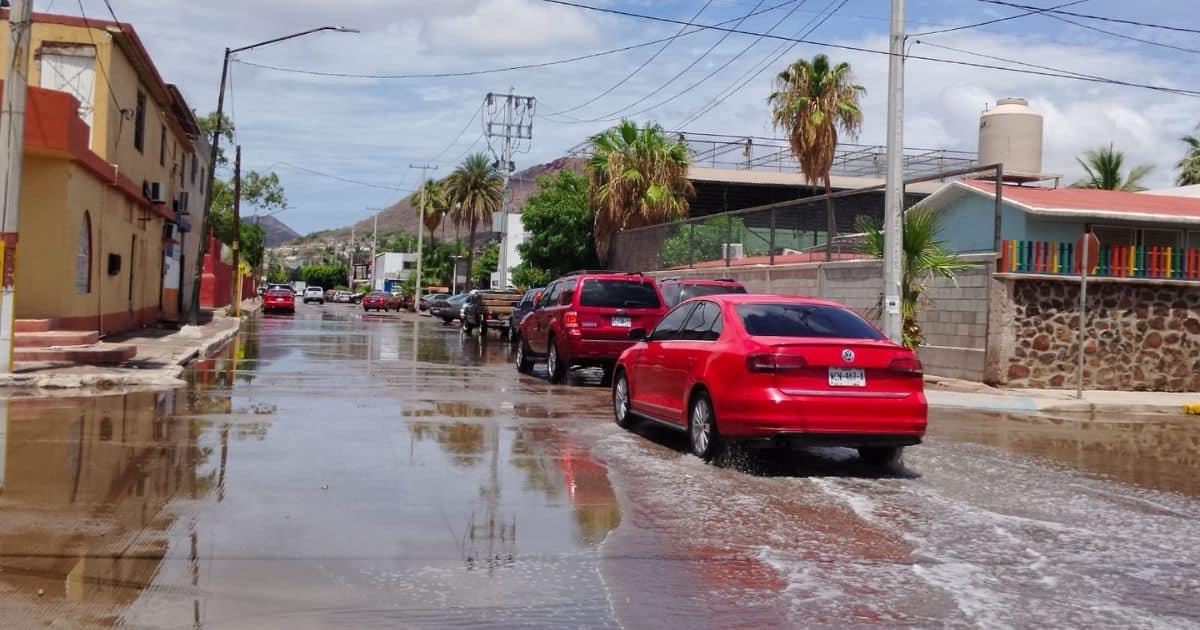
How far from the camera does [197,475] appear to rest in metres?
8.66

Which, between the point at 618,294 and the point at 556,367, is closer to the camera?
the point at 618,294

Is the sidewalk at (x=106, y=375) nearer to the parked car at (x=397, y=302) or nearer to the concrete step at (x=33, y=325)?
the concrete step at (x=33, y=325)

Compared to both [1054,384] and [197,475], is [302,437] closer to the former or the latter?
[197,475]

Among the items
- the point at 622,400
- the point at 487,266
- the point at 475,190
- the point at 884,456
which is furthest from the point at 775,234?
the point at 487,266

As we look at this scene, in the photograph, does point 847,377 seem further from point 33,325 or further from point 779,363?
point 33,325

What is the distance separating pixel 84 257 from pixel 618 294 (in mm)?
11936

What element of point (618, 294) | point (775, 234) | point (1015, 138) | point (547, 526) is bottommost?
point (547, 526)

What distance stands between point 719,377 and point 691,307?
1776 millimetres

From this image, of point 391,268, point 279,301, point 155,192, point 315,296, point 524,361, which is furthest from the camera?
point 391,268

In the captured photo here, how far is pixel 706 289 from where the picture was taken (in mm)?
19875

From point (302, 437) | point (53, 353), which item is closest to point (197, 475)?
point (302, 437)

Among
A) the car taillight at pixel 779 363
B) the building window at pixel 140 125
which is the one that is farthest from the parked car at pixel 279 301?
the car taillight at pixel 779 363

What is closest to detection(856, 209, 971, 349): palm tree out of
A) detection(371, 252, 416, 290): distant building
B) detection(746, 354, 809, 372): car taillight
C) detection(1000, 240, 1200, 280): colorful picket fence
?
detection(1000, 240, 1200, 280): colorful picket fence

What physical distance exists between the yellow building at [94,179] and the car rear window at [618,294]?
32.0 feet
